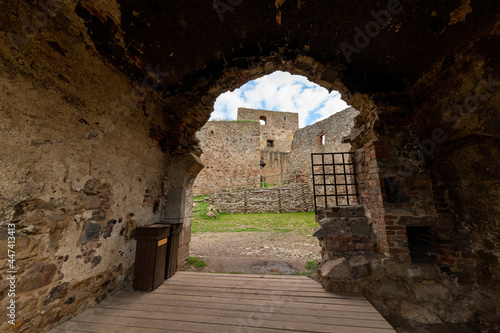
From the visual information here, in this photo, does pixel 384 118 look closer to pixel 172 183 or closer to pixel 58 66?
pixel 172 183

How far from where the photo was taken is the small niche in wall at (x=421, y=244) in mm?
2756

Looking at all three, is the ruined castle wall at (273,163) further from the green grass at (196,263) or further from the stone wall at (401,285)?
the stone wall at (401,285)

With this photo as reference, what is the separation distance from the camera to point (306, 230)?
7.04 m

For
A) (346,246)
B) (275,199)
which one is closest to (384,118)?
(346,246)

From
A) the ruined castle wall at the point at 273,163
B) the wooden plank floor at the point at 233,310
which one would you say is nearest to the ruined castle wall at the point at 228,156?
the ruined castle wall at the point at 273,163

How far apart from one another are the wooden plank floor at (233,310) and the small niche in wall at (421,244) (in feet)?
3.81

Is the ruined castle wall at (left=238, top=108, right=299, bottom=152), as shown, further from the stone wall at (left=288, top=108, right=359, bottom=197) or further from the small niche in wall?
the small niche in wall

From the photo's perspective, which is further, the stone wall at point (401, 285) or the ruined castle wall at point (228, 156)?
the ruined castle wall at point (228, 156)

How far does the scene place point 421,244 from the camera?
117 inches

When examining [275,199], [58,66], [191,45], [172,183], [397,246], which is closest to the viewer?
[58,66]

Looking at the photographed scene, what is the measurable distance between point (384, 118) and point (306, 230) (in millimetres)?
5151

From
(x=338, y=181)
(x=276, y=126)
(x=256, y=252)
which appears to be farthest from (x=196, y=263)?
(x=276, y=126)

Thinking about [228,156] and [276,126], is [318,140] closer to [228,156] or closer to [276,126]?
[228,156]

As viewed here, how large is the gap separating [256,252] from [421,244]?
130 inches
